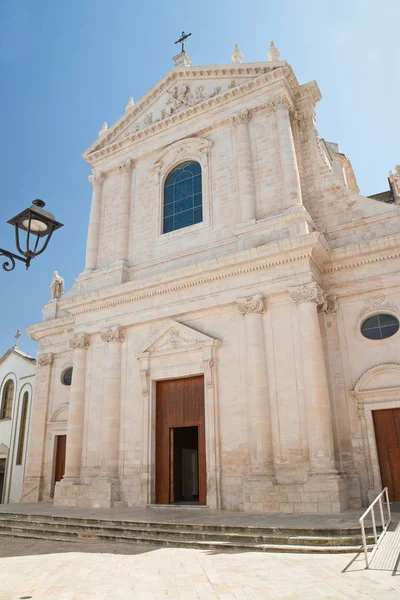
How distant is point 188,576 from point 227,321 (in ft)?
30.3

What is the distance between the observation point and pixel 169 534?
10.1 meters

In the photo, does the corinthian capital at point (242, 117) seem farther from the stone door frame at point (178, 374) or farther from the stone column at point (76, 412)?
the stone column at point (76, 412)

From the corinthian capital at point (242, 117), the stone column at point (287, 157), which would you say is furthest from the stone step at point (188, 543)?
the corinthian capital at point (242, 117)

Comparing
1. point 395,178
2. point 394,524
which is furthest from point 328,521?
point 395,178

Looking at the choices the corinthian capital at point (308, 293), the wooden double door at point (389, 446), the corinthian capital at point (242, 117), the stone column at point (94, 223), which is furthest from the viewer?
the stone column at point (94, 223)

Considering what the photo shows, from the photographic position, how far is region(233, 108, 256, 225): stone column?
1644 cm

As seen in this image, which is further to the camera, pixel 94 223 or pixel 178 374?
pixel 94 223

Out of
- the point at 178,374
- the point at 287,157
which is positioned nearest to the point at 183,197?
the point at 287,157

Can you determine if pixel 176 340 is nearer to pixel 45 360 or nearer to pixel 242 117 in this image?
pixel 45 360

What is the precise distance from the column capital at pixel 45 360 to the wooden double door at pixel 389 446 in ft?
47.4

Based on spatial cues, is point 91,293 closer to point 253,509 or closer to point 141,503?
point 141,503

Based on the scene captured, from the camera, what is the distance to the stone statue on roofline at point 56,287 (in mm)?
23781

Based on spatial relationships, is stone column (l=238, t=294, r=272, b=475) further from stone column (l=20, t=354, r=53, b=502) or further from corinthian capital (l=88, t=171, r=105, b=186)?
stone column (l=20, t=354, r=53, b=502)

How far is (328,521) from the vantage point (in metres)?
10.1
